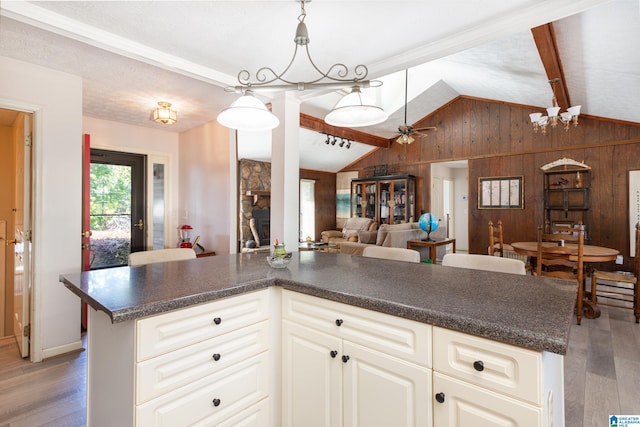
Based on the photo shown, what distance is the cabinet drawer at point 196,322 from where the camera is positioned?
3.88 feet

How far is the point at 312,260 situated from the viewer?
85.5 inches

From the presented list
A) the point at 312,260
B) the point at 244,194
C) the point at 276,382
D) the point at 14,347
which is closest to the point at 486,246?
the point at 244,194

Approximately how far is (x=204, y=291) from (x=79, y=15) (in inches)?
67.0

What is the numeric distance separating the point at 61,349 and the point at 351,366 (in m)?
2.75

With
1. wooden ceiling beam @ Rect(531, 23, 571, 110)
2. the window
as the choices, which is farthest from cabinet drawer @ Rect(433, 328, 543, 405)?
the window

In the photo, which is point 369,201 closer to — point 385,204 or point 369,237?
point 385,204

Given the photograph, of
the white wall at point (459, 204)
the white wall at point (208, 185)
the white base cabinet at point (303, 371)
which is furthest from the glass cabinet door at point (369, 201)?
the white base cabinet at point (303, 371)

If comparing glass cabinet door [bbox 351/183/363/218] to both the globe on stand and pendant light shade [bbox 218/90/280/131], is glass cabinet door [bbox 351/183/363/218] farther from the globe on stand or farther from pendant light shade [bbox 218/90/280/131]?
pendant light shade [bbox 218/90/280/131]

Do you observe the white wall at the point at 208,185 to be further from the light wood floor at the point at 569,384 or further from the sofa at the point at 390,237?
the light wood floor at the point at 569,384

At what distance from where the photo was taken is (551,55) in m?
3.21

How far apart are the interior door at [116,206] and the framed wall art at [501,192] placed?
619 cm

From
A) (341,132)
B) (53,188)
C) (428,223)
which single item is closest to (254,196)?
(341,132)

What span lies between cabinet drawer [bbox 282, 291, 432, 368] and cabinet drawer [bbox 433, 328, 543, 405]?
0.19 feet

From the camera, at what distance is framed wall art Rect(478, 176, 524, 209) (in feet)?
20.5
